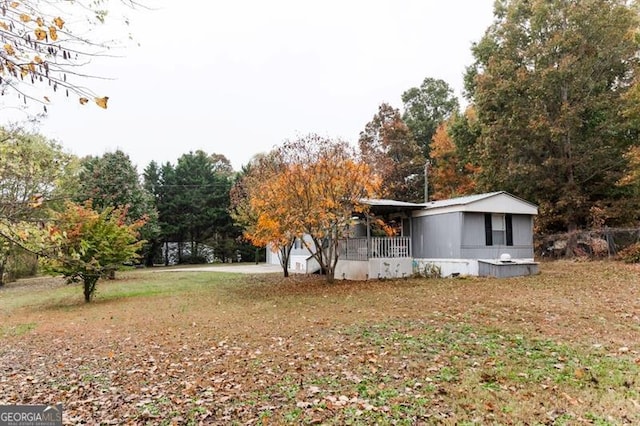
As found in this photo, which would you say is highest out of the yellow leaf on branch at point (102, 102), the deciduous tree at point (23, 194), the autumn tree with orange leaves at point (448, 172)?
the autumn tree with orange leaves at point (448, 172)

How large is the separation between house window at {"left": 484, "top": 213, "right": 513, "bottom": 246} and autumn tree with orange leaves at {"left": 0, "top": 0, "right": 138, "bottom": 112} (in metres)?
14.2

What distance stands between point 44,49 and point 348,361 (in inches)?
167

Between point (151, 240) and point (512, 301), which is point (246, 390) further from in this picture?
point (151, 240)

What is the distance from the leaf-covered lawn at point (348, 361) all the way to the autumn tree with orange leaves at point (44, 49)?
2773 millimetres

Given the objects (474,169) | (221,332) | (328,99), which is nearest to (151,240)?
→ (328,99)

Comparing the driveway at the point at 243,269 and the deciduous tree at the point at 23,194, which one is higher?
the deciduous tree at the point at 23,194

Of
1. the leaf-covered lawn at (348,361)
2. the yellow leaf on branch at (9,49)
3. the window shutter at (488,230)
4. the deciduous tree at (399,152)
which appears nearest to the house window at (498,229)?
the window shutter at (488,230)

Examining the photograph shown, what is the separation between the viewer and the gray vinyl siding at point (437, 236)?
14.2 m

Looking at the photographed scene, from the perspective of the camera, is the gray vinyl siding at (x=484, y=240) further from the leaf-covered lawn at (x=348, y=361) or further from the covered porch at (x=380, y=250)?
the leaf-covered lawn at (x=348, y=361)

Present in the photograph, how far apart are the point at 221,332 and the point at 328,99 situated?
20860 millimetres

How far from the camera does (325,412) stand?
11.4 ft

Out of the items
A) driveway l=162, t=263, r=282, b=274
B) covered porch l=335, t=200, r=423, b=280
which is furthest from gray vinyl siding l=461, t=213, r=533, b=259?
driveway l=162, t=263, r=282, b=274

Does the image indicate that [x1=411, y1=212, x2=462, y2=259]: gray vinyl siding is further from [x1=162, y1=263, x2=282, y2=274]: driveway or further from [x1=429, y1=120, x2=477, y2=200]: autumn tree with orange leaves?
[x1=429, y1=120, x2=477, y2=200]: autumn tree with orange leaves

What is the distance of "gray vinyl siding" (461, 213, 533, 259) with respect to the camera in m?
14.2
